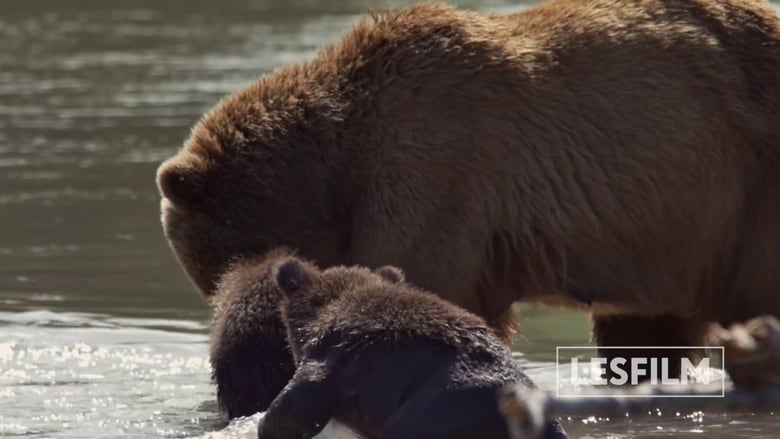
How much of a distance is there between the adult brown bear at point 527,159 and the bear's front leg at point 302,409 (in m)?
0.85

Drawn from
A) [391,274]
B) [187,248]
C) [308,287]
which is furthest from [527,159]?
[187,248]

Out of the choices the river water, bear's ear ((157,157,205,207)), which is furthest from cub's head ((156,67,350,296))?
the river water

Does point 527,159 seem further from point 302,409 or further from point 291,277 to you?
point 302,409

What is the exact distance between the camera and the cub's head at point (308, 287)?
6039mm

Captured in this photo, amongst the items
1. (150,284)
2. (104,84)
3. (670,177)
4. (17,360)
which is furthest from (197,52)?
(670,177)

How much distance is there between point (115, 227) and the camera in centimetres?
1060

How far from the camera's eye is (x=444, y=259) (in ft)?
20.8

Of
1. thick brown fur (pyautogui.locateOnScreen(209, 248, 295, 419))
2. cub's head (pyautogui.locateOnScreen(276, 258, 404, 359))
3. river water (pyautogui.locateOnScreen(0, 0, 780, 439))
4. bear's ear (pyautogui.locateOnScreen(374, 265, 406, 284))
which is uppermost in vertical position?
bear's ear (pyautogui.locateOnScreen(374, 265, 406, 284))

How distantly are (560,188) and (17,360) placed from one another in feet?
8.77

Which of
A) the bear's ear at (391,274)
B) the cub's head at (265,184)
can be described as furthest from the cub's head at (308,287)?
the cub's head at (265,184)

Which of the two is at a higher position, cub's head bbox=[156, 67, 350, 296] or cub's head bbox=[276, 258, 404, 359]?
cub's head bbox=[156, 67, 350, 296]

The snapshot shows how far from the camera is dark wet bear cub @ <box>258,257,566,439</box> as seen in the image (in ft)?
17.4

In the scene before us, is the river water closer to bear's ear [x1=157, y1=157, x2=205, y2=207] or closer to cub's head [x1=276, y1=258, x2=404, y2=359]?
cub's head [x1=276, y1=258, x2=404, y2=359]

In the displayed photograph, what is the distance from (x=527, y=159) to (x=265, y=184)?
1011mm
